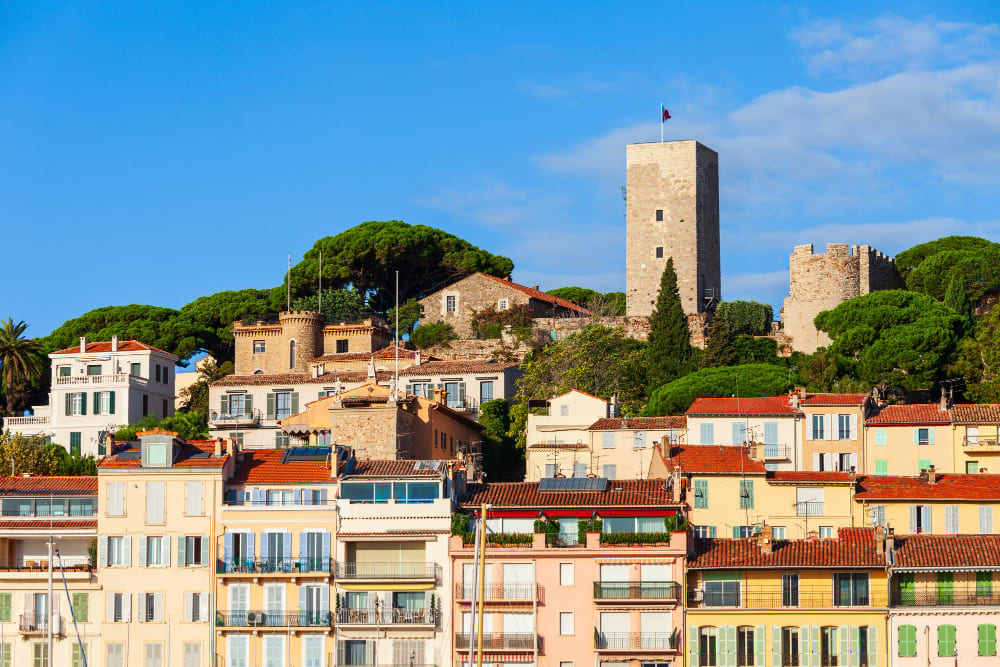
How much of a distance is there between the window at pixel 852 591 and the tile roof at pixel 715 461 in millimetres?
7116

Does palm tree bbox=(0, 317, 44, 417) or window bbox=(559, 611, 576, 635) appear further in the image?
palm tree bbox=(0, 317, 44, 417)

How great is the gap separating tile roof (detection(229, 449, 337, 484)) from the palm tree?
120 ft

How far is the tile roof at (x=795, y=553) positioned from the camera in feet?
183

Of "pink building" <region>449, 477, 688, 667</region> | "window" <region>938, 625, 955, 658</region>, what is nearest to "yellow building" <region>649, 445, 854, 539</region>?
"pink building" <region>449, 477, 688, 667</region>

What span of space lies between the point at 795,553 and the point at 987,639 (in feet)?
20.5

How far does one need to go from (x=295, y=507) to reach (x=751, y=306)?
49.0m

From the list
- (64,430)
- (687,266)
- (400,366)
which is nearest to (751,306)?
(687,266)

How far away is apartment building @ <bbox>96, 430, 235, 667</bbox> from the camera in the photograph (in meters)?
57.4

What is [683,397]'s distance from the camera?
83312 mm

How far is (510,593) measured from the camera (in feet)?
186

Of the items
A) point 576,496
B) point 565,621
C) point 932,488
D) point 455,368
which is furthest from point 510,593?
point 455,368

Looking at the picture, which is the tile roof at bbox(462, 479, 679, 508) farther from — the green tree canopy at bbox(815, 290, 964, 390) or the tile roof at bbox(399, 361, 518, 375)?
the green tree canopy at bbox(815, 290, 964, 390)

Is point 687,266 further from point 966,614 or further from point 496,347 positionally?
point 966,614

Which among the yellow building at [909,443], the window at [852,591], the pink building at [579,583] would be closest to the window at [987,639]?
the window at [852,591]
